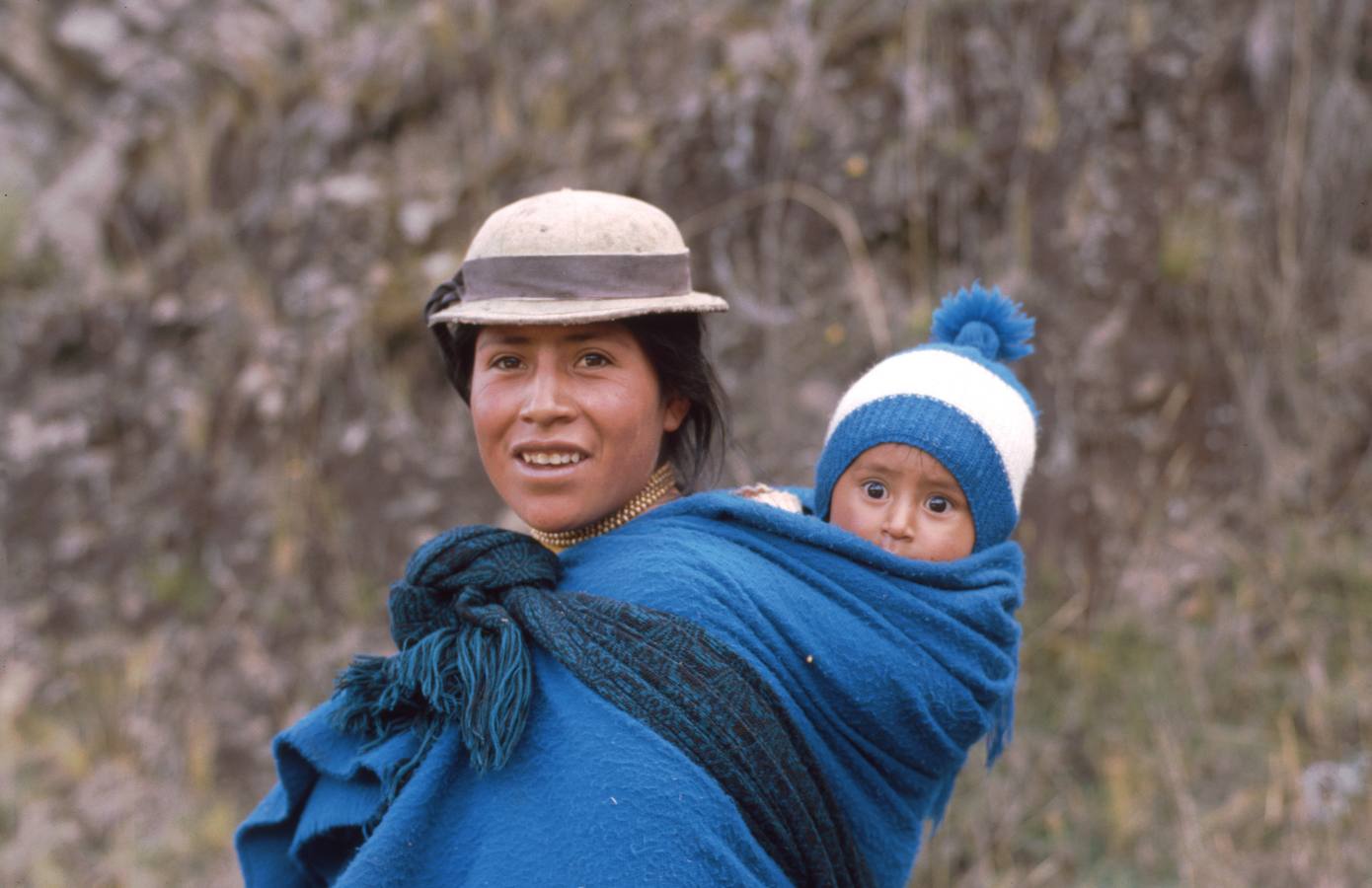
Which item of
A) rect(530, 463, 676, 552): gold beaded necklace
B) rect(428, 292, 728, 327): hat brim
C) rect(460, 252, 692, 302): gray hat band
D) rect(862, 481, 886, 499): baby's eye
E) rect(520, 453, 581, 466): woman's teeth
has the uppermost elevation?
rect(460, 252, 692, 302): gray hat band

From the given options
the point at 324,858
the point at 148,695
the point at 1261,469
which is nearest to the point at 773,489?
the point at 324,858

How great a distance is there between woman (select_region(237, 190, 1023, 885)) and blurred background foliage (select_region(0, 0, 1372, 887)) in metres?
1.60

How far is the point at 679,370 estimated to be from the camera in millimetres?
1761

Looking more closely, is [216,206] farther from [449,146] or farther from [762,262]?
[762,262]

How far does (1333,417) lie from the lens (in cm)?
404

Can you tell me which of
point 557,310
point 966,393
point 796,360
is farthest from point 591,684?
point 796,360

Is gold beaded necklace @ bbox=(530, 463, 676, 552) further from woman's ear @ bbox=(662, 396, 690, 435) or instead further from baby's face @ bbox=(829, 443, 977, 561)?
baby's face @ bbox=(829, 443, 977, 561)

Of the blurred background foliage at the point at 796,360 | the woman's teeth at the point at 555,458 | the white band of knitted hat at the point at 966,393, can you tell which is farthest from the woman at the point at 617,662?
the blurred background foliage at the point at 796,360

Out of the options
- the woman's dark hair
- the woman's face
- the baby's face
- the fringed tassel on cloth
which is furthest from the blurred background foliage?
the fringed tassel on cloth

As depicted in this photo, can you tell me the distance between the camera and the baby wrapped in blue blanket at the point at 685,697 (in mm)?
1338

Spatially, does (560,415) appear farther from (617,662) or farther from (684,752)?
(684,752)

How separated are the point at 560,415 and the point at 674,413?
0.28m

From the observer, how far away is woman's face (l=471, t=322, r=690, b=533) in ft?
5.28

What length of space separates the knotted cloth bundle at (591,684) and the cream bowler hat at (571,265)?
0.34 meters
